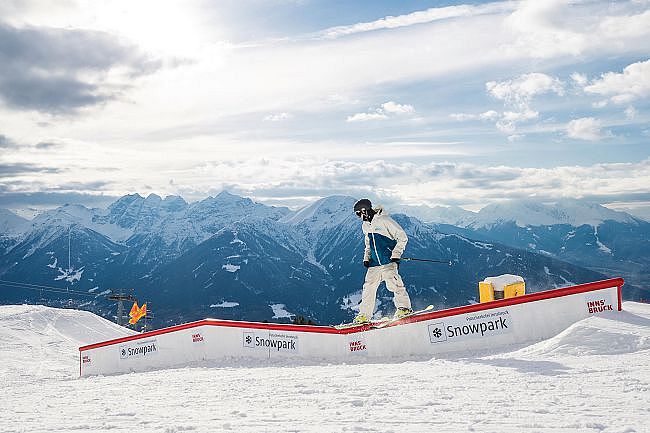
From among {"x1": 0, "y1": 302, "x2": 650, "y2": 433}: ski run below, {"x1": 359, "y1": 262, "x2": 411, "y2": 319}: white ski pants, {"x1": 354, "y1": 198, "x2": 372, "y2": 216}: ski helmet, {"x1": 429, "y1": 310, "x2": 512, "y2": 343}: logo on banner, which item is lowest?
{"x1": 0, "y1": 302, "x2": 650, "y2": 433}: ski run below

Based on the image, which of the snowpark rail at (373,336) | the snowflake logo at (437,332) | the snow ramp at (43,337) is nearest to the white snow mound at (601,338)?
the snowpark rail at (373,336)

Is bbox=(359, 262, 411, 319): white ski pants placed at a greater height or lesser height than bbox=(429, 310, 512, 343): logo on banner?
greater

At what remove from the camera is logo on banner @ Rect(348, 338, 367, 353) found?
1292cm

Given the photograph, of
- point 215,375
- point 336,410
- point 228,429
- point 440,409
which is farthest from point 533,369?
point 215,375

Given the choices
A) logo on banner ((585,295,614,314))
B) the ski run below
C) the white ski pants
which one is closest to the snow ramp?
the ski run below

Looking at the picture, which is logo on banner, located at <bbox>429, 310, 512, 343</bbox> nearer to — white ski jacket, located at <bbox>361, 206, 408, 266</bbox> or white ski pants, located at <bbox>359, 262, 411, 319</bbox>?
white ski pants, located at <bbox>359, 262, 411, 319</bbox>

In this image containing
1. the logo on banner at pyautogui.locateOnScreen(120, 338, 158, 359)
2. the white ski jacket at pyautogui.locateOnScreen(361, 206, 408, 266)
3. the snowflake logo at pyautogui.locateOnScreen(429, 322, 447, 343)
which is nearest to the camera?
the snowflake logo at pyautogui.locateOnScreen(429, 322, 447, 343)

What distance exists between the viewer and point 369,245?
13156 millimetres

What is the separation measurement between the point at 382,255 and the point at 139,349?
7367mm

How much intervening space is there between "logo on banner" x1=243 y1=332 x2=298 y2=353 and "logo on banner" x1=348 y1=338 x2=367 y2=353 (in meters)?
1.34

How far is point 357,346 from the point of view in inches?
512

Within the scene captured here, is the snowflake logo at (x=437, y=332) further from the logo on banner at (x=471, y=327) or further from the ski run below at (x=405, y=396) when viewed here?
the ski run below at (x=405, y=396)

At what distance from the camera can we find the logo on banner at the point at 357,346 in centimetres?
1292

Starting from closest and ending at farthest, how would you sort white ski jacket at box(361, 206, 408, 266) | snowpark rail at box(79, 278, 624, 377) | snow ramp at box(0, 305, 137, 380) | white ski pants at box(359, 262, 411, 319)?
1. snowpark rail at box(79, 278, 624, 377)
2. white ski pants at box(359, 262, 411, 319)
3. white ski jacket at box(361, 206, 408, 266)
4. snow ramp at box(0, 305, 137, 380)
